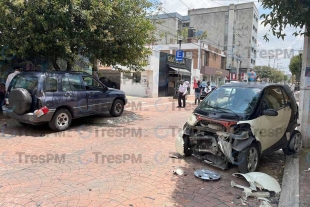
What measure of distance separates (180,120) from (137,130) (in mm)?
2941

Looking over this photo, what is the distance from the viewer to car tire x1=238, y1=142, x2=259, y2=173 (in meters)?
4.42

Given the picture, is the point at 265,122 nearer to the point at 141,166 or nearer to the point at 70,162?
the point at 141,166

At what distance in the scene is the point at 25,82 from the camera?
285 inches

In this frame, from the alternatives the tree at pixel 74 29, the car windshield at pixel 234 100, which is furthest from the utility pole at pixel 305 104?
the tree at pixel 74 29

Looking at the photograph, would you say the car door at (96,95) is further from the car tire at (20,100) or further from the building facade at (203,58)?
the building facade at (203,58)

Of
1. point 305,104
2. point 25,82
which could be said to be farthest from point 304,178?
point 25,82

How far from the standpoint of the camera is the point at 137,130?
8.16m

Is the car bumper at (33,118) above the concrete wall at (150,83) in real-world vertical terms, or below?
below

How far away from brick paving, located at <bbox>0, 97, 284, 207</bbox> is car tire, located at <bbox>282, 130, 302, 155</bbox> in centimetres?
27

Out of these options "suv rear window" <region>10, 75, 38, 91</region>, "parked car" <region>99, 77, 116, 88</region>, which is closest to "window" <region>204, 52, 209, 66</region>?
"parked car" <region>99, 77, 116, 88</region>

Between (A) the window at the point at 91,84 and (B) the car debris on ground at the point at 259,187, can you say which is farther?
(A) the window at the point at 91,84

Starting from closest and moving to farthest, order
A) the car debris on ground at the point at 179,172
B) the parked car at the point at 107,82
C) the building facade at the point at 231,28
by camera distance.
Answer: the car debris on ground at the point at 179,172 < the parked car at the point at 107,82 < the building facade at the point at 231,28

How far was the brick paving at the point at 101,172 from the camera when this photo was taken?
3.63 metres

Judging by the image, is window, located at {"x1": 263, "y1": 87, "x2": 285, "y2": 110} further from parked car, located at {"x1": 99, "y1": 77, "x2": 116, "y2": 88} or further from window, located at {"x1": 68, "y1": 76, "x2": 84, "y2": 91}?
parked car, located at {"x1": 99, "y1": 77, "x2": 116, "y2": 88}
